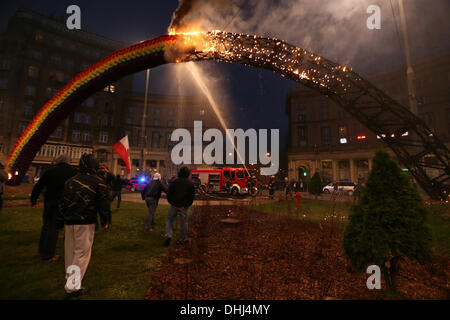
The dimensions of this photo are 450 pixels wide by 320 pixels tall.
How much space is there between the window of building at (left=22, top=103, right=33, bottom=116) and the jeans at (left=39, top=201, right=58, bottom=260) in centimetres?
4649

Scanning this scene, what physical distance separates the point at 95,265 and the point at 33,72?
50.6 meters

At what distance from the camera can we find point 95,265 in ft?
12.8

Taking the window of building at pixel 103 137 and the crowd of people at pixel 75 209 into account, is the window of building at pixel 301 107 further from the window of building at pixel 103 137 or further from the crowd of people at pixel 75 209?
the crowd of people at pixel 75 209

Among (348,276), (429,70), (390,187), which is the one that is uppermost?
(429,70)

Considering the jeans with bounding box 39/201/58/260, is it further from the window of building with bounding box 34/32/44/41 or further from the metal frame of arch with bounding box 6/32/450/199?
the window of building with bounding box 34/32/44/41

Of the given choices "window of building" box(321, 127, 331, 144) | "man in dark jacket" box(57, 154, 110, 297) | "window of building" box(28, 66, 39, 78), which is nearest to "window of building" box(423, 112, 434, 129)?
"window of building" box(321, 127, 331, 144)

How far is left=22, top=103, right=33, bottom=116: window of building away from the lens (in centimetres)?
3666

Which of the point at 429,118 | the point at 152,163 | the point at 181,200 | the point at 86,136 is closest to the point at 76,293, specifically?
the point at 181,200

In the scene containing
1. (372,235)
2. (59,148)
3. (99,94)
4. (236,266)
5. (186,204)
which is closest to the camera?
(372,235)
